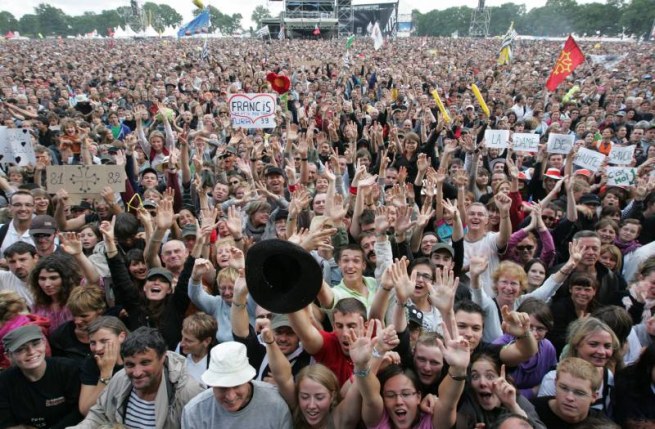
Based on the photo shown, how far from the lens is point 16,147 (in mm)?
7422

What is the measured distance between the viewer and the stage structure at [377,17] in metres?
57.5

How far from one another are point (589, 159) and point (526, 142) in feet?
3.83

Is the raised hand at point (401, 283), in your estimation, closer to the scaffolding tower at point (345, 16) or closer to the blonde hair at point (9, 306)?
the blonde hair at point (9, 306)

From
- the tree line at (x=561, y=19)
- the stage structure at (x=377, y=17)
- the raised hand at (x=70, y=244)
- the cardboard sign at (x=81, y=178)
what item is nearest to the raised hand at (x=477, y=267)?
the raised hand at (x=70, y=244)

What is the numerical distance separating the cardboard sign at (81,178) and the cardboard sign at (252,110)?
3.70 meters

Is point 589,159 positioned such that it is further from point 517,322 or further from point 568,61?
point 568,61

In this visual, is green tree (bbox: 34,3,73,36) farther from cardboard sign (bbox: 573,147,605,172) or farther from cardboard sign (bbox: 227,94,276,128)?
cardboard sign (bbox: 573,147,605,172)

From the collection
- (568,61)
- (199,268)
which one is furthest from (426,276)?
(568,61)

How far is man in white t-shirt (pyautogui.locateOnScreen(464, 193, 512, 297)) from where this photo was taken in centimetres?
505

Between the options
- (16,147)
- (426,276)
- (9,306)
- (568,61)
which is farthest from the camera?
(568,61)

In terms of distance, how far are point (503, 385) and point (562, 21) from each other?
317 ft

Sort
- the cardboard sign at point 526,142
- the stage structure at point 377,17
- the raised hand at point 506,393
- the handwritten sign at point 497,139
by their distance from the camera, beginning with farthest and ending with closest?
the stage structure at point 377,17, the cardboard sign at point 526,142, the handwritten sign at point 497,139, the raised hand at point 506,393

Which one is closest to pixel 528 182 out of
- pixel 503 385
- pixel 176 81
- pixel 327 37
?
pixel 503 385

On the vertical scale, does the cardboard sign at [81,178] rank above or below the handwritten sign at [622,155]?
above
